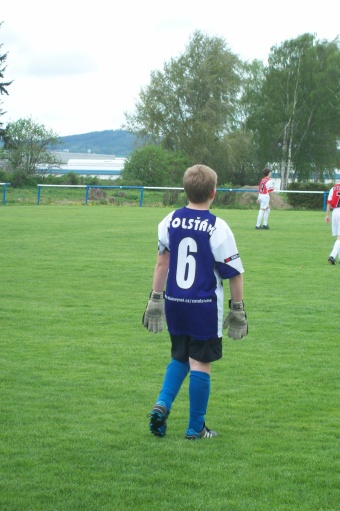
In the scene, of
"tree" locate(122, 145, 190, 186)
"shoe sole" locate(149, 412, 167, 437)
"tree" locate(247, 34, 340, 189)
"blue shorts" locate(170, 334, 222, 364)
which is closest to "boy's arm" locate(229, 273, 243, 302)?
"blue shorts" locate(170, 334, 222, 364)

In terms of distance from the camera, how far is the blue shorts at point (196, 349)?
5.05m

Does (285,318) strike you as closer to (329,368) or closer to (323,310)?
(323,310)

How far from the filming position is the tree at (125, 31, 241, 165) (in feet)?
219

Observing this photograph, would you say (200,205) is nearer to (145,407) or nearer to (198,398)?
(198,398)

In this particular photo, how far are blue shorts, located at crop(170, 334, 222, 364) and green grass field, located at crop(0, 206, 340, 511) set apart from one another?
510 millimetres

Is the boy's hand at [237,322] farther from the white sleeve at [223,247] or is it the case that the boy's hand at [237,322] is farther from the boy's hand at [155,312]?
the boy's hand at [155,312]

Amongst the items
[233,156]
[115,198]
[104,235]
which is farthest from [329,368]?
[233,156]

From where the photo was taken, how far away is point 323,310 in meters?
10.2

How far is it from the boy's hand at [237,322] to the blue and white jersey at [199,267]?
93 millimetres

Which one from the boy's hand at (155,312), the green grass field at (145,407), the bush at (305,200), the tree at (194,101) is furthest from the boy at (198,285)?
the tree at (194,101)

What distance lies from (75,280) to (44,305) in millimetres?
Result: 2568

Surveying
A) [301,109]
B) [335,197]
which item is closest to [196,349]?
[335,197]

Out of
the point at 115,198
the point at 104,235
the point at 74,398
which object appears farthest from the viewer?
the point at 115,198

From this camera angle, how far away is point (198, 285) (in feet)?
16.4
